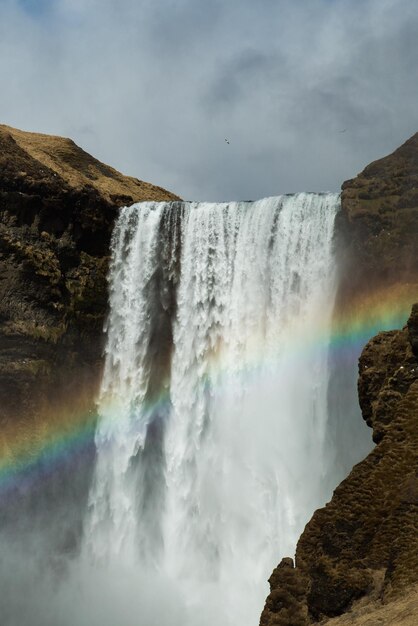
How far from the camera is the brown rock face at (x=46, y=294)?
2931cm

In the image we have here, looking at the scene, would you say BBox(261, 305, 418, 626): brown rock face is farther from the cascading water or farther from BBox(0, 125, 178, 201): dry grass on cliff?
BBox(0, 125, 178, 201): dry grass on cliff

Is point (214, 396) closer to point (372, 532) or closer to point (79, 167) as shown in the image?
point (79, 167)

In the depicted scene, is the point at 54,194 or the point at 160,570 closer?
the point at 160,570

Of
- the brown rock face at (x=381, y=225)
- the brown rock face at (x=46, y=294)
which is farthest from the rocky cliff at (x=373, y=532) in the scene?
the brown rock face at (x=46, y=294)

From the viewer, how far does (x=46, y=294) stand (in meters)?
29.8

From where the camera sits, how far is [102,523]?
2858cm

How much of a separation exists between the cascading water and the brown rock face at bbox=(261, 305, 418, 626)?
12243 millimetres

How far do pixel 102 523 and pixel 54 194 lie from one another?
13.6 metres

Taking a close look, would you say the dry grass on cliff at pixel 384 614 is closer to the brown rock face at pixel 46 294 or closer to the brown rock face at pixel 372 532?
the brown rock face at pixel 372 532

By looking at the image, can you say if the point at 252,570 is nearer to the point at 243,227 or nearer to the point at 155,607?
the point at 155,607

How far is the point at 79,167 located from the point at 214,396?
16.2 metres

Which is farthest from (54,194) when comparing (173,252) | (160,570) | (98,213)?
(160,570)

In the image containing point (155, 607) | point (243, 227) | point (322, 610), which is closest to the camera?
point (322, 610)

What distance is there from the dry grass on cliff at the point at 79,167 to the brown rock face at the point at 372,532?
22636mm
